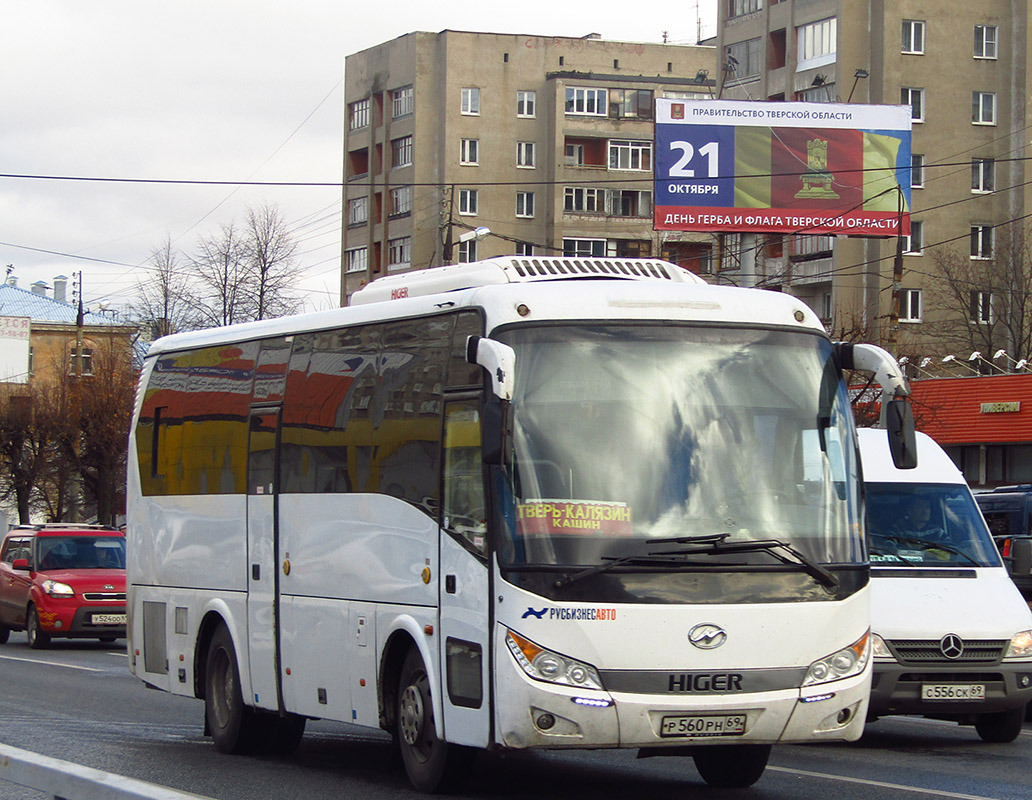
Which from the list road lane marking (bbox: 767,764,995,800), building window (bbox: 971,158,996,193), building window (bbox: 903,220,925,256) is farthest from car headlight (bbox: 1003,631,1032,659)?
building window (bbox: 971,158,996,193)

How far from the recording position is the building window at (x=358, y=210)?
91250mm

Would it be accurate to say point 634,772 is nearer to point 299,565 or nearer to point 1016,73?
point 299,565

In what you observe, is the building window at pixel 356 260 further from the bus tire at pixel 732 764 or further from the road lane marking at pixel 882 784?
the bus tire at pixel 732 764

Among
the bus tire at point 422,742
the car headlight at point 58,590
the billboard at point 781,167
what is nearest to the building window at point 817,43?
the billboard at point 781,167

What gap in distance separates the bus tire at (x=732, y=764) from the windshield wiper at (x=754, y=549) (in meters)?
1.51

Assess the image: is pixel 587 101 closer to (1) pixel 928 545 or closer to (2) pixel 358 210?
(2) pixel 358 210

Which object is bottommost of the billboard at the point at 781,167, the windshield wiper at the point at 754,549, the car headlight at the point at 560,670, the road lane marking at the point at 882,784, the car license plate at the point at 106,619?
the car license plate at the point at 106,619

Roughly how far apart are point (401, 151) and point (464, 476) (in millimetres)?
80454

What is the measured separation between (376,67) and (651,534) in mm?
82965

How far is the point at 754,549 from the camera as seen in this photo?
30.2 ft

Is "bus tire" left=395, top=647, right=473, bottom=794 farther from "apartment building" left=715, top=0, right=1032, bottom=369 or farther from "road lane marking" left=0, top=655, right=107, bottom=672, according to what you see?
"apartment building" left=715, top=0, right=1032, bottom=369

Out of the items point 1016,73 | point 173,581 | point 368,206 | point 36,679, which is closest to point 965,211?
point 1016,73

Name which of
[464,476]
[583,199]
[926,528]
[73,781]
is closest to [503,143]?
[583,199]

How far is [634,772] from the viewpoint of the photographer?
1146cm
